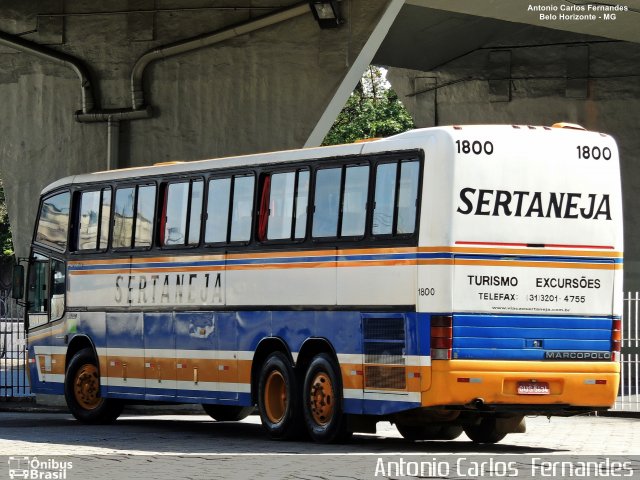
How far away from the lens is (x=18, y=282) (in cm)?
2433

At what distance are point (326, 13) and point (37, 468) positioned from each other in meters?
13.9

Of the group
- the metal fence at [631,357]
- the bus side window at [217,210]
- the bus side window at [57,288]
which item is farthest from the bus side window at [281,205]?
the metal fence at [631,357]

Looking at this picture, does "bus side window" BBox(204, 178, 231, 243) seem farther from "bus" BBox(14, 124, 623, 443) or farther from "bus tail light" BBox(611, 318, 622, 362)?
"bus tail light" BBox(611, 318, 622, 362)

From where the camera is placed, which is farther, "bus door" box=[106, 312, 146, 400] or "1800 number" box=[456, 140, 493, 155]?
"bus door" box=[106, 312, 146, 400]

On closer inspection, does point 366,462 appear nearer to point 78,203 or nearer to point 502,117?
point 78,203

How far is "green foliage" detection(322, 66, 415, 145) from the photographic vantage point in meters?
59.5

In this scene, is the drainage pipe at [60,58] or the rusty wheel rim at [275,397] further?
the drainage pipe at [60,58]

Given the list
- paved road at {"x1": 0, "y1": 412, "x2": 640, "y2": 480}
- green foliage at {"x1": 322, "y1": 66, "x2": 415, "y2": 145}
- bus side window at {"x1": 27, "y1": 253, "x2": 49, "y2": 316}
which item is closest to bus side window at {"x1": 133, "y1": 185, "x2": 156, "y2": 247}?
paved road at {"x1": 0, "y1": 412, "x2": 640, "y2": 480}

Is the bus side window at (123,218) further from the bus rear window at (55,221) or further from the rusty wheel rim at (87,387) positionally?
the rusty wheel rim at (87,387)

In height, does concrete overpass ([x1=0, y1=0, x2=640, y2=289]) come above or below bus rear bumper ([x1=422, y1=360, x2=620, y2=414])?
above

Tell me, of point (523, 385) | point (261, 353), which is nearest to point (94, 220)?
point (261, 353)

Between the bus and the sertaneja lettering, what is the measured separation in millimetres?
15

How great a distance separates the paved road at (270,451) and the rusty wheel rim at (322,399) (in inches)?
12.8

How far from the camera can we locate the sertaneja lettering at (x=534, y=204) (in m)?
A: 16.5
